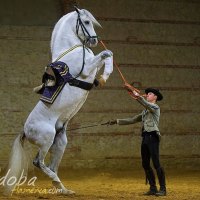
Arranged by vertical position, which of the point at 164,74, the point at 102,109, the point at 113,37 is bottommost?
the point at 102,109

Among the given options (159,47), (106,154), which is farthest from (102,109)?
(159,47)

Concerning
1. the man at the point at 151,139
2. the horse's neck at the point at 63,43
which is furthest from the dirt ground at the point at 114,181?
the horse's neck at the point at 63,43

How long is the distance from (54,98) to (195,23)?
637 centimetres

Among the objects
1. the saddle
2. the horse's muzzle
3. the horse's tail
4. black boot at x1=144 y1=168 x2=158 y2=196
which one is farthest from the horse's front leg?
black boot at x1=144 y1=168 x2=158 y2=196

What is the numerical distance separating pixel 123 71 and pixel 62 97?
5.21 meters

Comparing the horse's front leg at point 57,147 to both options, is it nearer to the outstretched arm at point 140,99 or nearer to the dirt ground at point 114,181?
the dirt ground at point 114,181

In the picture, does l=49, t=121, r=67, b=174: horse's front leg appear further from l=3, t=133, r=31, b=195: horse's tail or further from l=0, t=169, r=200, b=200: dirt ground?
l=0, t=169, r=200, b=200: dirt ground

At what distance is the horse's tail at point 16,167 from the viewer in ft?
19.5

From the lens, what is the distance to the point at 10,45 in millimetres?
10406

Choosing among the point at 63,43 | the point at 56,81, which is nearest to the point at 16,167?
the point at 56,81

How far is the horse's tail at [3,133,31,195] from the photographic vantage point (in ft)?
19.5

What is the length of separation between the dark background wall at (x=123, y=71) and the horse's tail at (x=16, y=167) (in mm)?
4259

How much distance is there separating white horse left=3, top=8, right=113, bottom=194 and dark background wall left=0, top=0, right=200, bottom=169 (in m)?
4.34

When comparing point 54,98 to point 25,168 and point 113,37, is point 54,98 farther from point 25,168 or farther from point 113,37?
point 113,37
